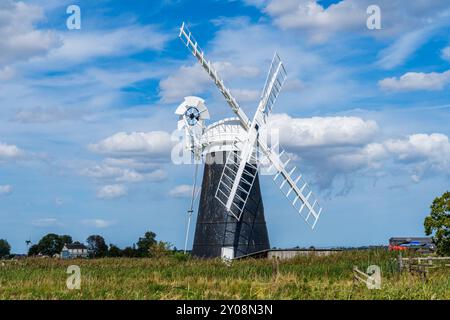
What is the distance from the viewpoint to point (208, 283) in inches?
855

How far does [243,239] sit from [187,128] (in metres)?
6.44

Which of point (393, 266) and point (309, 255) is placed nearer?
point (393, 266)

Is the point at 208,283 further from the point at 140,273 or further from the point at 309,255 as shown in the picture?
the point at 309,255

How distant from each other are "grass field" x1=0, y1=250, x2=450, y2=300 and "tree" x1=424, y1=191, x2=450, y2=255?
472 centimetres

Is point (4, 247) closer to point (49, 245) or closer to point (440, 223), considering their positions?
point (49, 245)

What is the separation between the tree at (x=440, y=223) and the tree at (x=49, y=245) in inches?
1552

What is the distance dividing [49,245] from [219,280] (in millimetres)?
46878

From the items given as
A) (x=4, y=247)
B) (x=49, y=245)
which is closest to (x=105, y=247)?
(x=49, y=245)

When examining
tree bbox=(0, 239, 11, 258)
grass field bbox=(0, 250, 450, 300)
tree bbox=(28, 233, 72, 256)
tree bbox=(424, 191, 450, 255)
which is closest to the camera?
grass field bbox=(0, 250, 450, 300)

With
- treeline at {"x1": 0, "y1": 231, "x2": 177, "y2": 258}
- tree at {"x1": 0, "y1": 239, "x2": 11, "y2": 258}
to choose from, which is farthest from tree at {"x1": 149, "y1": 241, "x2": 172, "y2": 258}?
tree at {"x1": 0, "y1": 239, "x2": 11, "y2": 258}

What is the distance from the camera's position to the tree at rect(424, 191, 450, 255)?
121ft

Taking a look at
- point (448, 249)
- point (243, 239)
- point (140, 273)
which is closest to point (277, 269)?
point (140, 273)

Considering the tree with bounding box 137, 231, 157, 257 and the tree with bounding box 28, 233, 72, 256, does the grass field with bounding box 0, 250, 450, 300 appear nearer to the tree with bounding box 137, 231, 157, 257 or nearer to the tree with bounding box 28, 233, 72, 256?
the tree with bounding box 137, 231, 157, 257
